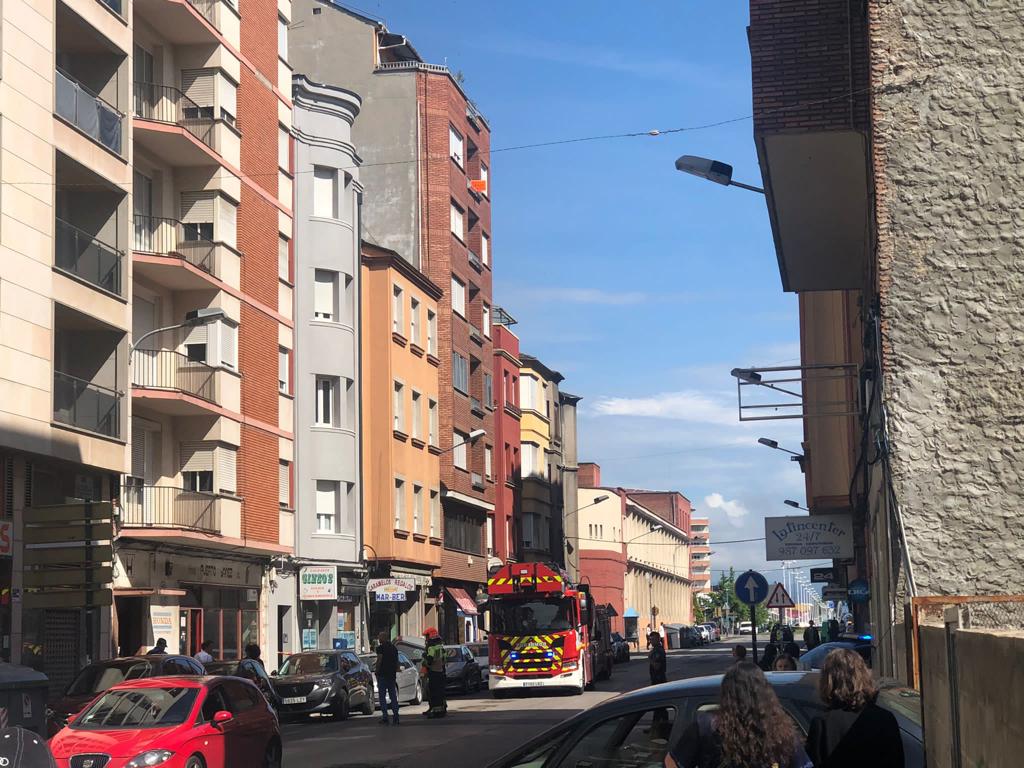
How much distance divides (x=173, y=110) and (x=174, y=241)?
3246mm

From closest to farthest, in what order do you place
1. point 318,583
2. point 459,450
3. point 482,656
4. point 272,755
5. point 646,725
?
point 646,725 < point 272,755 < point 318,583 < point 482,656 < point 459,450

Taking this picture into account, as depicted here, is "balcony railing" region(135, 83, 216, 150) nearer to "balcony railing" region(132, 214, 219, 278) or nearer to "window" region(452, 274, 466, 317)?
"balcony railing" region(132, 214, 219, 278)

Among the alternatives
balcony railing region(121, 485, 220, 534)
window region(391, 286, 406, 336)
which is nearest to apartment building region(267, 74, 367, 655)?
window region(391, 286, 406, 336)

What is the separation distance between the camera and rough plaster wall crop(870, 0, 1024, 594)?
18.5m

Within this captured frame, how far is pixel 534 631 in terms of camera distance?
3922 centimetres

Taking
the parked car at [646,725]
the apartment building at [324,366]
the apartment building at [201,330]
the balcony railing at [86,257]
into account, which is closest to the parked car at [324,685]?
the apartment building at [201,330]

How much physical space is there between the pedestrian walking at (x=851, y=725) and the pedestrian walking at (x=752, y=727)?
0.21 meters

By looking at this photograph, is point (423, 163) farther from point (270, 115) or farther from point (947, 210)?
point (947, 210)

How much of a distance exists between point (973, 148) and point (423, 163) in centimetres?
4377

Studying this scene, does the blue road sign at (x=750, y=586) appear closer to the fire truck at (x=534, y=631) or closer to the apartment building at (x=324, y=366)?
the fire truck at (x=534, y=631)

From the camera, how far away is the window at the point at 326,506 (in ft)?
157

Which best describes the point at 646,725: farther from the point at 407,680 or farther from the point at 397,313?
the point at 397,313

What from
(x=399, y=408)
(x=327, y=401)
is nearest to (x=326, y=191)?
(x=327, y=401)

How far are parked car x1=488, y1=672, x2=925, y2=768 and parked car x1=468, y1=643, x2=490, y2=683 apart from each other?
37824 millimetres
